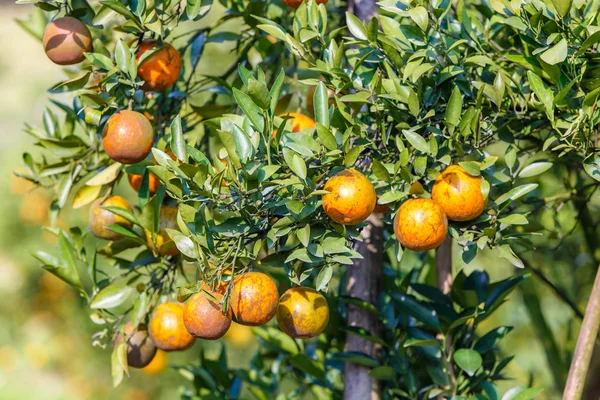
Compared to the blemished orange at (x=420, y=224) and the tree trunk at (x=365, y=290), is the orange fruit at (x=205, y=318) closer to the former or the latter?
the blemished orange at (x=420, y=224)

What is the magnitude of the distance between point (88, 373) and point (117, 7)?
2.20m

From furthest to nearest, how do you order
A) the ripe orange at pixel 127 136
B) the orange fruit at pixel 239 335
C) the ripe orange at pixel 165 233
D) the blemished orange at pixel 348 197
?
the orange fruit at pixel 239 335
the ripe orange at pixel 165 233
the ripe orange at pixel 127 136
the blemished orange at pixel 348 197

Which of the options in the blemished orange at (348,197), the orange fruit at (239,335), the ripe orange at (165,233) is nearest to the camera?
the blemished orange at (348,197)

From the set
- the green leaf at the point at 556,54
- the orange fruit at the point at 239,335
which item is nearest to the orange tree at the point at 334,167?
the green leaf at the point at 556,54

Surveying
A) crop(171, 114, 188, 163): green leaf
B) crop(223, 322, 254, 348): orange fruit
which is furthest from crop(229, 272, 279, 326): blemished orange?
crop(223, 322, 254, 348): orange fruit

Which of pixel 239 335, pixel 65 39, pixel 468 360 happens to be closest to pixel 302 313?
pixel 468 360

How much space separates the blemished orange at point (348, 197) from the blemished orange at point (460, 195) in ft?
0.25

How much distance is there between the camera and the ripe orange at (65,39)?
2.67 feet

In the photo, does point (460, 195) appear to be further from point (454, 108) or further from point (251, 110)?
Result: point (251, 110)

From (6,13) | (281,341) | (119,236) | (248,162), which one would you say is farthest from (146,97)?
(6,13)

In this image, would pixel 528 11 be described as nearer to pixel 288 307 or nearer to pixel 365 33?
pixel 365 33

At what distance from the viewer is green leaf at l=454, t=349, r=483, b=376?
35.2 inches

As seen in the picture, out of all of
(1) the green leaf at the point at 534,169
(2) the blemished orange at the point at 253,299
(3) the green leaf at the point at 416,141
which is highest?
(3) the green leaf at the point at 416,141

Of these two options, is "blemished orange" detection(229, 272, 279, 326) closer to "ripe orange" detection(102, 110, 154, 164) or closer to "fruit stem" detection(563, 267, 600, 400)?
"ripe orange" detection(102, 110, 154, 164)
